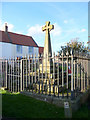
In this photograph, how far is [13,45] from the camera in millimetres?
23094

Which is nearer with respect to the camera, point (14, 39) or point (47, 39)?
point (47, 39)

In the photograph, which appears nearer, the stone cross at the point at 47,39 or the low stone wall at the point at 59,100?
the low stone wall at the point at 59,100

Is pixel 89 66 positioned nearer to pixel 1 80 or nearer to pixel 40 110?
pixel 40 110

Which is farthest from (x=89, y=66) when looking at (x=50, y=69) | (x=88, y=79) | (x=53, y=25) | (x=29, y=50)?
(x=29, y=50)

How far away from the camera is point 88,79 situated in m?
5.35

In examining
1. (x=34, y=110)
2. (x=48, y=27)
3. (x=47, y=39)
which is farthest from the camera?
(x=48, y=27)

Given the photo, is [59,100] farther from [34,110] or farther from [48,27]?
[48,27]

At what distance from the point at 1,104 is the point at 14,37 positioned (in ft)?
74.5

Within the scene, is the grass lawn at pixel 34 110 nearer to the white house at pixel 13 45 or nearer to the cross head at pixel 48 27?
the cross head at pixel 48 27

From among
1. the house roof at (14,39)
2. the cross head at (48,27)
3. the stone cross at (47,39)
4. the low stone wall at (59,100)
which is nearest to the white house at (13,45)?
the house roof at (14,39)

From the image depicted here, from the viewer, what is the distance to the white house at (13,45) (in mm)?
21281

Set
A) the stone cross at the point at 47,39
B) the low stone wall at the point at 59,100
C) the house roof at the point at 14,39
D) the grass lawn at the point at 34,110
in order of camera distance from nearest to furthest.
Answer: the grass lawn at the point at 34,110, the low stone wall at the point at 59,100, the stone cross at the point at 47,39, the house roof at the point at 14,39

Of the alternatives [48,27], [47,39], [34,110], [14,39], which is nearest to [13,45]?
[14,39]

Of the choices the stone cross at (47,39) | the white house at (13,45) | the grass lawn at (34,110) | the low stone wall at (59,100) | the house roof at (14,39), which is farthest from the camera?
the house roof at (14,39)
